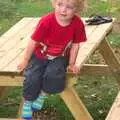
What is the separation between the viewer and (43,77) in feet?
14.3

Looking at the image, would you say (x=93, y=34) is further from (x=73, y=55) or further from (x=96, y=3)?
(x=96, y=3)

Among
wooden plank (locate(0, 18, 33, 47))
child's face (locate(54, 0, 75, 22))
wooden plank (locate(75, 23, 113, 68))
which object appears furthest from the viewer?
wooden plank (locate(0, 18, 33, 47))

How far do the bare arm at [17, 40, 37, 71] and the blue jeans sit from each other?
4 centimetres

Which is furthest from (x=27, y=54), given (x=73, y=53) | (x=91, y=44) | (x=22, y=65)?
(x=91, y=44)

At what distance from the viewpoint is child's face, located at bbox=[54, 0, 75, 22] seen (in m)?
4.24

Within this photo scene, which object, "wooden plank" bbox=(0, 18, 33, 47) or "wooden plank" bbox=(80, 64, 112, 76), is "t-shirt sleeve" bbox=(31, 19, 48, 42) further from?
"wooden plank" bbox=(80, 64, 112, 76)

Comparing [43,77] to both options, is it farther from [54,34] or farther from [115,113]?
[115,113]

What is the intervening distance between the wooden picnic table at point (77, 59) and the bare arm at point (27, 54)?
0.06m

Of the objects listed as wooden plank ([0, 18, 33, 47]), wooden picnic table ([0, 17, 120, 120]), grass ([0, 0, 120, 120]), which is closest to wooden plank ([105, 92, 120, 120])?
wooden picnic table ([0, 17, 120, 120])

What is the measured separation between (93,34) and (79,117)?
1332mm

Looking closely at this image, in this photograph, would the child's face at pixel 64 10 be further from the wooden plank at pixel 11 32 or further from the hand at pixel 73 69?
the wooden plank at pixel 11 32

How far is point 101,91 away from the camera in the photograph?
677cm

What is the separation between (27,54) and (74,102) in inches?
23.9

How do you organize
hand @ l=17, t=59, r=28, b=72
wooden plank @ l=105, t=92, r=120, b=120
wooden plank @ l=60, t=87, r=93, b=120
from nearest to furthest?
wooden plank @ l=105, t=92, r=120, b=120 < hand @ l=17, t=59, r=28, b=72 < wooden plank @ l=60, t=87, r=93, b=120
